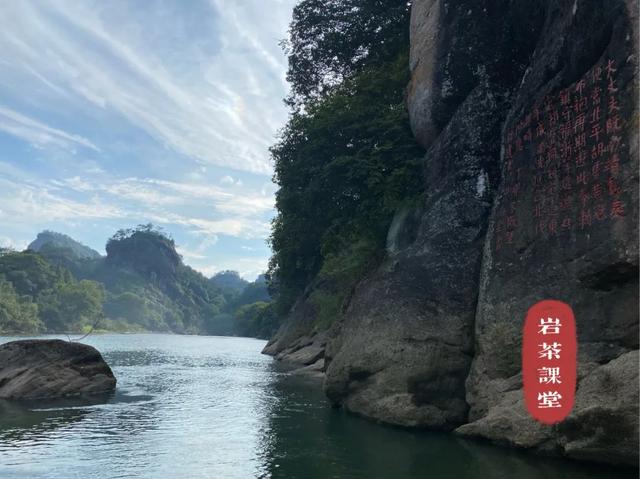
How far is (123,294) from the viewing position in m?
137

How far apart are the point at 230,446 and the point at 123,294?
5323 inches

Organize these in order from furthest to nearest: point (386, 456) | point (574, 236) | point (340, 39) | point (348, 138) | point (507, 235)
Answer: point (340, 39) < point (348, 138) < point (507, 235) < point (574, 236) < point (386, 456)

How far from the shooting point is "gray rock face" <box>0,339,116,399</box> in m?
17.0

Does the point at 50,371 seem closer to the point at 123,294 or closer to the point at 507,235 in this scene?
the point at 507,235

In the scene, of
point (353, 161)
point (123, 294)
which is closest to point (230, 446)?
point (353, 161)

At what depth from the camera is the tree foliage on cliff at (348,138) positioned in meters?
19.4

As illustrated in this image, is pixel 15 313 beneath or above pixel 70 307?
beneath

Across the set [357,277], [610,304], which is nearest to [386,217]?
[357,277]

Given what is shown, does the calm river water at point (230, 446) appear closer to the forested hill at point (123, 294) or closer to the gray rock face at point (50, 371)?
the gray rock face at point (50, 371)

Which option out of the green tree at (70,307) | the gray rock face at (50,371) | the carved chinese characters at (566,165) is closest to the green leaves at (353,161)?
the carved chinese characters at (566,165)

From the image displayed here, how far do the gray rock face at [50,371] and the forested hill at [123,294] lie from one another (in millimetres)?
62019

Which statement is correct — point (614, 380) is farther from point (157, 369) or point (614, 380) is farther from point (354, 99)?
point (157, 369)

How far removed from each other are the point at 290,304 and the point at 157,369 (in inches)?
837

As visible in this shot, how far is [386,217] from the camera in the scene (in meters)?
19.4
